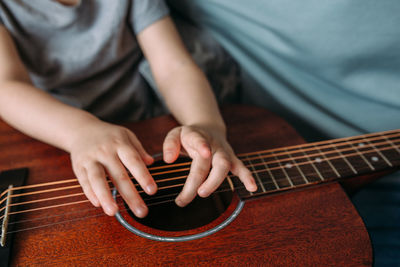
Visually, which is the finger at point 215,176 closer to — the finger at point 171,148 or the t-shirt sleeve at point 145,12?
the finger at point 171,148

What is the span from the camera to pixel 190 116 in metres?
0.61

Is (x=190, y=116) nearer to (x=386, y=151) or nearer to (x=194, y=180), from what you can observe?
(x=194, y=180)

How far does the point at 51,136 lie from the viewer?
548 mm

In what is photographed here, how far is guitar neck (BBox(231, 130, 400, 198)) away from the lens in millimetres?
517

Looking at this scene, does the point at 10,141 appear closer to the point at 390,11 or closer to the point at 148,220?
the point at 148,220

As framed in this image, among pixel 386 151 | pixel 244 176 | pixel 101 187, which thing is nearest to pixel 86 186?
pixel 101 187

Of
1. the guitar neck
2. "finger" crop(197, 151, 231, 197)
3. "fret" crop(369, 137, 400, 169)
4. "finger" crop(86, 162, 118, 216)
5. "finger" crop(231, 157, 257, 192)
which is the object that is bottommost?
"fret" crop(369, 137, 400, 169)

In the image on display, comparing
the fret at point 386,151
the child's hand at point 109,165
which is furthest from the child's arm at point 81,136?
the fret at point 386,151

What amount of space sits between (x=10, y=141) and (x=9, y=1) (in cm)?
30

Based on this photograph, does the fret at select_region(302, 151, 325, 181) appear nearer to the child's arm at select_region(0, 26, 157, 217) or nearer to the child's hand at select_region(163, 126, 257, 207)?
the child's hand at select_region(163, 126, 257, 207)

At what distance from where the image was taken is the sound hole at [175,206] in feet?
1.52

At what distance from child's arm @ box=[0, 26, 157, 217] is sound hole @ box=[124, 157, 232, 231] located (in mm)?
46

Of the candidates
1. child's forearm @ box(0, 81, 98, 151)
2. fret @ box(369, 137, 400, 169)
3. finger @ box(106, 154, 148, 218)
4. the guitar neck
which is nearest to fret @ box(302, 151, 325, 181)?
the guitar neck

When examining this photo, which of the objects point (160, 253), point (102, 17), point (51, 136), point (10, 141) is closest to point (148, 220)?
point (160, 253)
